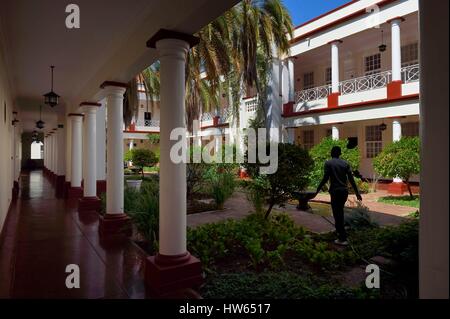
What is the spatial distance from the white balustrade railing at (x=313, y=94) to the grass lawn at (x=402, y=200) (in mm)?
Answer: 6804

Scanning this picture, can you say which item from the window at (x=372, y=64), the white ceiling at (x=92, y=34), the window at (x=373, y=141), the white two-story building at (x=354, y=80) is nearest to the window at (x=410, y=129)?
the white two-story building at (x=354, y=80)

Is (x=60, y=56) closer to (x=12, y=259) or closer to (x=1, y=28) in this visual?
(x=1, y=28)

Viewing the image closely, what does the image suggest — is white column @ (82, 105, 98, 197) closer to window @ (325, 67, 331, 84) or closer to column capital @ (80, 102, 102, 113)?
column capital @ (80, 102, 102, 113)

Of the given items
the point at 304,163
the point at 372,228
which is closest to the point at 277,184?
the point at 304,163

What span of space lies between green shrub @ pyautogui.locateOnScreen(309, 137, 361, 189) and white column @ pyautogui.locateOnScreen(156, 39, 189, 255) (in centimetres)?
1043

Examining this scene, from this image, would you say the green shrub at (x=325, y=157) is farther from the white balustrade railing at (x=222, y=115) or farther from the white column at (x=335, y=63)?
the white balustrade railing at (x=222, y=115)

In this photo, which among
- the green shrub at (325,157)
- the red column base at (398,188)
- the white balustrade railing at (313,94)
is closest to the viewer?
the red column base at (398,188)

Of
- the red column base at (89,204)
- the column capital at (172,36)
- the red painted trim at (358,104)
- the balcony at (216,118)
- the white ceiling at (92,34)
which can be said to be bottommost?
the red column base at (89,204)

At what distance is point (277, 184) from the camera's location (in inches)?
288

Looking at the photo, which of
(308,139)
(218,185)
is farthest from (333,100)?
(218,185)

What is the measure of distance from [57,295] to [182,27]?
3.55m

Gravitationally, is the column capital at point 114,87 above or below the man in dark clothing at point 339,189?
above

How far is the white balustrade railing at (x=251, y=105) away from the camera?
65.3 feet

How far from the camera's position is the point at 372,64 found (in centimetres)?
1623
